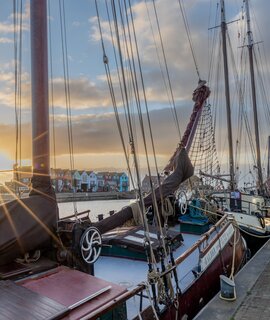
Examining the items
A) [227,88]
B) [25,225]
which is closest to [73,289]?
[25,225]

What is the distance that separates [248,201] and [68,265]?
13166 mm

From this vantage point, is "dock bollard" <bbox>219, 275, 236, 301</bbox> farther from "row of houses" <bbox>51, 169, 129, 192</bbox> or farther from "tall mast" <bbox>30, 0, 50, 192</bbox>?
"row of houses" <bbox>51, 169, 129, 192</bbox>

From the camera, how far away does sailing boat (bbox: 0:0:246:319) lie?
125 inches

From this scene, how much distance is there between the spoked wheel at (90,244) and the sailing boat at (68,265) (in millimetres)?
14

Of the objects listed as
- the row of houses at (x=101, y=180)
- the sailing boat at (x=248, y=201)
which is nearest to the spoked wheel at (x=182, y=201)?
the sailing boat at (x=248, y=201)

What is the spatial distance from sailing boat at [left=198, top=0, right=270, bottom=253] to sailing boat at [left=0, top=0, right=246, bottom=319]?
6635mm

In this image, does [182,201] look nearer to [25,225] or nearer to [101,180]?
[25,225]

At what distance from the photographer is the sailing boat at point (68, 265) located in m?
3.18

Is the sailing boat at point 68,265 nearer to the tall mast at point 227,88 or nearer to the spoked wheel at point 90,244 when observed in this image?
the spoked wheel at point 90,244

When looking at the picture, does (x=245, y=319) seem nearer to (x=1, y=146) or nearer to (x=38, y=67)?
(x=38, y=67)

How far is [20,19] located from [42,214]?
201 inches

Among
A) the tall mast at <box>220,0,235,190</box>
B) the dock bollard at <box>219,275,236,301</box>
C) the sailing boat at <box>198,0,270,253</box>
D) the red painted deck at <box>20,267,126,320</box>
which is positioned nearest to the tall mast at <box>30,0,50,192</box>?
the red painted deck at <box>20,267,126,320</box>

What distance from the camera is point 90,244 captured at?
424 centimetres

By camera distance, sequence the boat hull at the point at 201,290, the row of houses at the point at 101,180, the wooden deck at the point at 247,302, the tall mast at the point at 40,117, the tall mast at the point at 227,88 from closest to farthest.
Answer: the boat hull at the point at 201,290, the tall mast at the point at 40,117, the wooden deck at the point at 247,302, the tall mast at the point at 227,88, the row of houses at the point at 101,180
